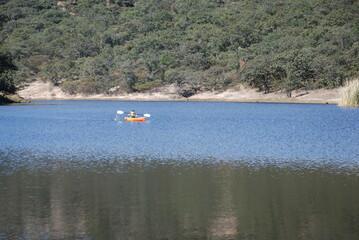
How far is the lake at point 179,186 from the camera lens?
1884 cm

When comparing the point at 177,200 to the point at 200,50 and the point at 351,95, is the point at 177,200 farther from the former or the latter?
the point at 200,50

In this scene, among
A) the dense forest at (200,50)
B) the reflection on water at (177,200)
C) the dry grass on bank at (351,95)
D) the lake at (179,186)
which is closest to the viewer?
the reflection on water at (177,200)

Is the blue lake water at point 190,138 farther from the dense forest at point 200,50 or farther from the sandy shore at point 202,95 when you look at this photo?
the dense forest at point 200,50

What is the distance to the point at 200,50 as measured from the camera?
143625mm

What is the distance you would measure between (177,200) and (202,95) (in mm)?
97151

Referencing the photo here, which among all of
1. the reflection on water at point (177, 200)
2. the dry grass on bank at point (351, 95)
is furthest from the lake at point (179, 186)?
the dry grass on bank at point (351, 95)

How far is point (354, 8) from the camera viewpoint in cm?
16612

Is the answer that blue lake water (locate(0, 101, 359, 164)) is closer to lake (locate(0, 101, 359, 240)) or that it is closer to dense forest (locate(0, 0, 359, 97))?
lake (locate(0, 101, 359, 240))

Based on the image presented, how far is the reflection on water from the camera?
18.5 m

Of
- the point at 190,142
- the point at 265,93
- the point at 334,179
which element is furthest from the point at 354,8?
the point at 334,179

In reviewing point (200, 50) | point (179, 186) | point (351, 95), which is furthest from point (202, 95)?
point (179, 186)

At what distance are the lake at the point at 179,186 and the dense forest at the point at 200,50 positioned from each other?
62.6 m

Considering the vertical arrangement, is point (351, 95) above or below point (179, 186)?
below

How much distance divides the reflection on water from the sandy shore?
76291 millimetres
